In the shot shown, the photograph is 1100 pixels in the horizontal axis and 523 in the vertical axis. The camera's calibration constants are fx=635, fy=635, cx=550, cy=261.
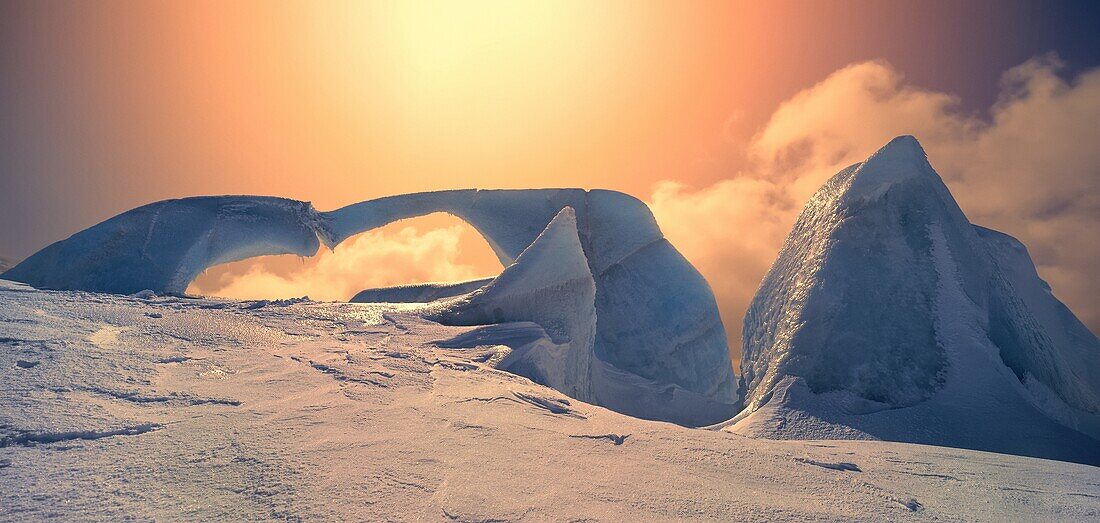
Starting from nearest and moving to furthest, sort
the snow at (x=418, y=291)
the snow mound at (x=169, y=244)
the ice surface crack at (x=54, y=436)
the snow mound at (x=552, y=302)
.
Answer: the ice surface crack at (x=54, y=436)
the snow mound at (x=552, y=302)
the snow mound at (x=169, y=244)
the snow at (x=418, y=291)

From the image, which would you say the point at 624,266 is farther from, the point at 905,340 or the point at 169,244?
the point at 169,244

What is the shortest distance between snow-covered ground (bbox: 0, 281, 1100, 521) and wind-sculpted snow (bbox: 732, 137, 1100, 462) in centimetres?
112

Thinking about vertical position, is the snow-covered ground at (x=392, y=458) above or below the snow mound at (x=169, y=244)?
below

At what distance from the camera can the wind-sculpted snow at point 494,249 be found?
34.0ft

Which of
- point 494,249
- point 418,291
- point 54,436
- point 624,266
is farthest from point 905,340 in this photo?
point 418,291

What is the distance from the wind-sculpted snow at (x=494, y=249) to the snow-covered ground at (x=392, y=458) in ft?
22.5

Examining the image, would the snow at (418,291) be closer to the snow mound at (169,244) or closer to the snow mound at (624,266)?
the snow mound at (624,266)

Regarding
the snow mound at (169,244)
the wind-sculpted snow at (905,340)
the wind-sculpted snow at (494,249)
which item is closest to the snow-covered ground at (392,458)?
the wind-sculpted snow at (905,340)

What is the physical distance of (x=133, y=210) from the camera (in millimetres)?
11148

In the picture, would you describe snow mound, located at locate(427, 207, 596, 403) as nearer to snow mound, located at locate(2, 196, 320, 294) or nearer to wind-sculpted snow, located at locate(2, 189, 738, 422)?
wind-sculpted snow, located at locate(2, 189, 738, 422)

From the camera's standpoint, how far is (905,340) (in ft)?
14.9

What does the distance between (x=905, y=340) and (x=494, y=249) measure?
883 cm

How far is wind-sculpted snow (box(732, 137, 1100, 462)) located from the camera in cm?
414

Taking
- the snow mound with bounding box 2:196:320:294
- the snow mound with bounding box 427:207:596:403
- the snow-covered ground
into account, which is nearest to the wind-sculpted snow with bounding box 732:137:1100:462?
the snow-covered ground
